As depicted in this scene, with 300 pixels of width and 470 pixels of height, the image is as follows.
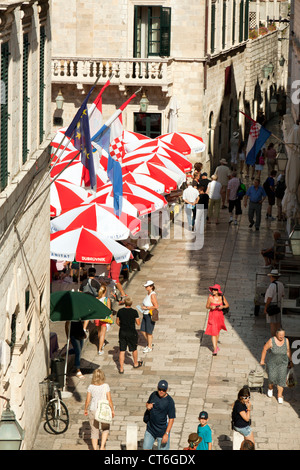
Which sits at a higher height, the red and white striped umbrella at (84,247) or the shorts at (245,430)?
the red and white striped umbrella at (84,247)

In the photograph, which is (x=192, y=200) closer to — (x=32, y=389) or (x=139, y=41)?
(x=139, y=41)

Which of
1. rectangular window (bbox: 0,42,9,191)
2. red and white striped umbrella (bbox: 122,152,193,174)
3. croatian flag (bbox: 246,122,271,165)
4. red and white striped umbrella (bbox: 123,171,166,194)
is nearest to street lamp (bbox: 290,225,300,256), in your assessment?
red and white striped umbrella (bbox: 123,171,166,194)

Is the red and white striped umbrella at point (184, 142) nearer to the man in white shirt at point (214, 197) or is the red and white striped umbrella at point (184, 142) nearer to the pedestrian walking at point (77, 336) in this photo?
the man in white shirt at point (214, 197)

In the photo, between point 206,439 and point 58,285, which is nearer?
point 206,439

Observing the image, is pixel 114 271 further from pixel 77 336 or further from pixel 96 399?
pixel 96 399

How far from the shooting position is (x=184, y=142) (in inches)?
1309

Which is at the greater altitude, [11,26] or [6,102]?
[11,26]

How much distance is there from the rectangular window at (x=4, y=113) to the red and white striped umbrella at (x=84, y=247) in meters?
6.33

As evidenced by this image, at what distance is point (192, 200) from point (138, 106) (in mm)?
8091

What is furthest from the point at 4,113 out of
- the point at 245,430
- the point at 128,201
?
the point at 128,201

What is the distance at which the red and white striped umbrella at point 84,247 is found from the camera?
65.8ft

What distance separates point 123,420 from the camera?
17125 mm

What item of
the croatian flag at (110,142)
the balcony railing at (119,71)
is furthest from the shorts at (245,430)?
the balcony railing at (119,71)
